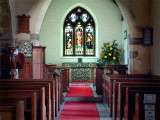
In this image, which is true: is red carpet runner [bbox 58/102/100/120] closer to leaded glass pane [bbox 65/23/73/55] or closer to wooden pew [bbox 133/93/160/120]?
wooden pew [bbox 133/93/160/120]

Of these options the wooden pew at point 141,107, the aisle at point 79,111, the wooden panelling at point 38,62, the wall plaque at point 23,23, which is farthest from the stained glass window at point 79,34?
the wooden pew at point 141,107

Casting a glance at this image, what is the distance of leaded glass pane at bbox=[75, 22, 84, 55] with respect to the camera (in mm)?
10055

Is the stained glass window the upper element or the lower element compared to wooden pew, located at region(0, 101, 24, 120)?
upper

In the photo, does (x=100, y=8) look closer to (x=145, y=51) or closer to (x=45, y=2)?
(x=45, y=2)

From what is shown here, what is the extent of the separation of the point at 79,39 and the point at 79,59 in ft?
4.13

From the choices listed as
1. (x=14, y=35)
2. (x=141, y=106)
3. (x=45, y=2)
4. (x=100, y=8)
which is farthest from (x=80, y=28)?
(x=141, y=106)

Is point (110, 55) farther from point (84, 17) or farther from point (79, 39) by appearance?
point (84, 17)

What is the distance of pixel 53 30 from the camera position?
9.53 metres

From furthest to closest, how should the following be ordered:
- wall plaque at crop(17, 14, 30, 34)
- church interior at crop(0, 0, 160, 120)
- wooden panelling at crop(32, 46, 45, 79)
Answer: wall plaque at crop(17, 14, 30, 34)
wooden panelling at crop(32, 46, 45, 79)
church interior at crop(0, 0, 160, 120)

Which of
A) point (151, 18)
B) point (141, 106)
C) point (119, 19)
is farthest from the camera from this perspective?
point (119, 19)

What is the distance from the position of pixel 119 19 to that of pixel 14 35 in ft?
17.7

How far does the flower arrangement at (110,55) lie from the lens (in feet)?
28.6

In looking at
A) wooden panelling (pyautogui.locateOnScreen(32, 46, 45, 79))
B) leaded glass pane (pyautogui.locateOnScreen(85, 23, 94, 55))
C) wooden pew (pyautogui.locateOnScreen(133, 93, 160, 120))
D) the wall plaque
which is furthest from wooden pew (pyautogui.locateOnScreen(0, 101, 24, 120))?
leaded glass pane (pyautogui.locateOnScreen(85, 23, 94, 55))

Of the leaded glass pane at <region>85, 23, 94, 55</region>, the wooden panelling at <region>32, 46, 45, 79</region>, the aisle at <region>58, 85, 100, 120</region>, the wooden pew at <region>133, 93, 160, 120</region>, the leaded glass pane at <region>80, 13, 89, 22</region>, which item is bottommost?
the aisle at <region>58, 85, 100, 120</region>
